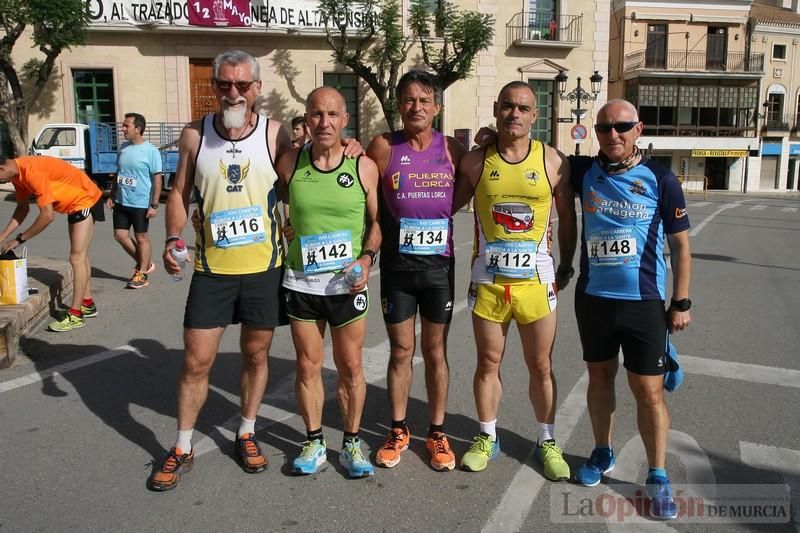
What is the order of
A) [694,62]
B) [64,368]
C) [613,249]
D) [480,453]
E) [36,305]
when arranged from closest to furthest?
[613,249]
[480,453]
[64,368]
[36,305]
[694,62]

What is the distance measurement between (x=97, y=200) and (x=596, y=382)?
17.4 ft

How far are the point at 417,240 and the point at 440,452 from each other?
1160 mm

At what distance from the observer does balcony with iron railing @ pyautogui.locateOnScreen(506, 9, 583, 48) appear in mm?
28625

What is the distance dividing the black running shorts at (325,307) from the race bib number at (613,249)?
1.23 metres

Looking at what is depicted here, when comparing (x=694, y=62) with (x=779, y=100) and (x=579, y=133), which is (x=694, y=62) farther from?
(x=579, y=133)

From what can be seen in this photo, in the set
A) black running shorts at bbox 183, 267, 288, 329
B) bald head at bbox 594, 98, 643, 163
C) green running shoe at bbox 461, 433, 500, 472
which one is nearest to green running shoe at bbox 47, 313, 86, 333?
black running shorts at bbox 183, 267, 288, 329

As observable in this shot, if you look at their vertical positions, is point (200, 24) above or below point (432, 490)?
above

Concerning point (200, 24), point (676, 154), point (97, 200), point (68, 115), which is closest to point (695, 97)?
point (676, 154)

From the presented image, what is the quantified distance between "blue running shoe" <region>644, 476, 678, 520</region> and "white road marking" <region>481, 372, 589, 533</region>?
519 mm

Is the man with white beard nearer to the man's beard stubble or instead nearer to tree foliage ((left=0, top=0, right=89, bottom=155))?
the man's beard stubble

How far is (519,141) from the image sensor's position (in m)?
3.51

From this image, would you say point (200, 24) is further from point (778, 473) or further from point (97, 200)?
point (778, 473)

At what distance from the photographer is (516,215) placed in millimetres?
3508

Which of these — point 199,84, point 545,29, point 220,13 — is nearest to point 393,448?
point 220,13
